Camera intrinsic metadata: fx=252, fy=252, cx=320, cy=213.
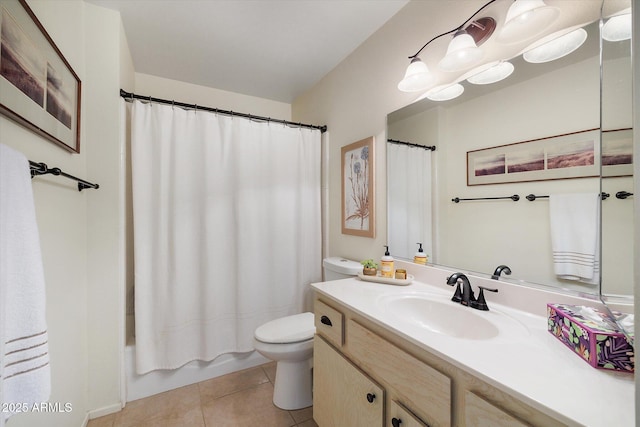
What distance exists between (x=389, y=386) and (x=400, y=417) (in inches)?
3.4

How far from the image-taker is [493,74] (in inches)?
42.9

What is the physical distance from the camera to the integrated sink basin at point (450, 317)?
86 centimetres

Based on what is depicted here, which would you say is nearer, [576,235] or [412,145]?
[576,235]

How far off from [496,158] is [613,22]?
0.49 meters

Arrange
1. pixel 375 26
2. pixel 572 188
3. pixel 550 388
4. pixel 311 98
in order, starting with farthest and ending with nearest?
1. pixel 311 98
2. pixel 375 26
3. pixel 572 188
4. pixel 550 388

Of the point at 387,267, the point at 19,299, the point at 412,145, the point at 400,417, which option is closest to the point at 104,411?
the point at 19,299

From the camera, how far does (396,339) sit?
85cm

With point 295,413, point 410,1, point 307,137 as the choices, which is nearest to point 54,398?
point 295,413

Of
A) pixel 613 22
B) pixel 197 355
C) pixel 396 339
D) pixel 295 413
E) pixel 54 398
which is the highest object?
pixel 613 22

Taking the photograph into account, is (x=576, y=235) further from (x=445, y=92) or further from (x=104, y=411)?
(x=104, y=411)

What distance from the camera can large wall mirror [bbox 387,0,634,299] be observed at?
29.3 inches

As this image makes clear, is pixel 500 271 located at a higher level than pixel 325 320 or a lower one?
higher

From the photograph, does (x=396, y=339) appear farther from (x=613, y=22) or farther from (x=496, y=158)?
(x=613, y=22)

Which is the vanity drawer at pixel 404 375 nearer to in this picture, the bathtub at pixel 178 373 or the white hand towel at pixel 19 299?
the white hand towel at pixel 19 299
